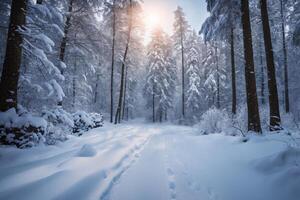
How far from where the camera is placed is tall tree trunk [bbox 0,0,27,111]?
4887 mm

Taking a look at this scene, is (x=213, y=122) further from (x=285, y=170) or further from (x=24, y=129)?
(x=24, y=129)

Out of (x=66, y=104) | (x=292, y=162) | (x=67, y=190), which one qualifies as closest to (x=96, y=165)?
(x=67, y=190)

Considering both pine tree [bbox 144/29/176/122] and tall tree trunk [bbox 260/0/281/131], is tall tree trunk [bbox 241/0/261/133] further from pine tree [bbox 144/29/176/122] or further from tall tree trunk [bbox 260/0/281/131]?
pine tree [bbox 144/29/176/122]

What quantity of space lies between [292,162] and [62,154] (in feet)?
17.1

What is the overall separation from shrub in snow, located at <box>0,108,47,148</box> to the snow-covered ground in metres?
0.34

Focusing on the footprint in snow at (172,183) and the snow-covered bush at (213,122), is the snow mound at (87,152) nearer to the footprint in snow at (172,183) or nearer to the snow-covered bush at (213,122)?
the footprint in snow at (172,183)

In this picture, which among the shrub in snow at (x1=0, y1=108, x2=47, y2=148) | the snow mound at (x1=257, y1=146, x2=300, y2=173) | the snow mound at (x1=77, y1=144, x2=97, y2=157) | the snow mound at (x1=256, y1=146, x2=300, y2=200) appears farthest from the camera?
the snow mound at (x1=77, y1=144, x2=97, y2=157)

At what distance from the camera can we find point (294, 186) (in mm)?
2787

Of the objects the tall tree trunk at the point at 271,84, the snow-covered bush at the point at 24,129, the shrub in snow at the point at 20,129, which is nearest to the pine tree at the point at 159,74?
the tall tree trunk at the point at 271,84

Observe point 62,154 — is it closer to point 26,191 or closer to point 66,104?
point 26,191

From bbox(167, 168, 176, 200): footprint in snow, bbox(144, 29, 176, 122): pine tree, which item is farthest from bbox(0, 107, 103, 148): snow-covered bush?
bbox(144, 29, 176, 122): pine tree

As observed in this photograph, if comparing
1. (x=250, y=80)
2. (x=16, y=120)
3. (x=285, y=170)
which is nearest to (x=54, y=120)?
(x=16, y=120)

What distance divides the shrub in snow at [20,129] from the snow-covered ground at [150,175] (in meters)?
0.34

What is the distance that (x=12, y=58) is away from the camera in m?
5.02
